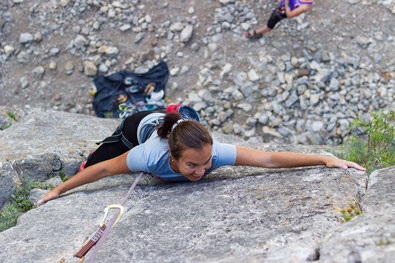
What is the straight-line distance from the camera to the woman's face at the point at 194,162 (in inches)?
128

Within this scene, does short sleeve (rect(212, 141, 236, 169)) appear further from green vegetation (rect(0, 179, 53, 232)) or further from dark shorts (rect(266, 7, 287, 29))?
dark shorts (rect(266, 7, 287, 29))

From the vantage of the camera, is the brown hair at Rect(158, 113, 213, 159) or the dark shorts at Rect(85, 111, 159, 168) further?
the dark shorts at Rect(85, 111, 159, 168)

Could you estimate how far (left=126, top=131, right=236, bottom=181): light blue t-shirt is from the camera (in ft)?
11.8

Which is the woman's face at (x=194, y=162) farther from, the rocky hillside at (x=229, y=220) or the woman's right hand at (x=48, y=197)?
the woman's right hand at (x=48, y=197)

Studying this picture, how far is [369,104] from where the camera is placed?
745cm

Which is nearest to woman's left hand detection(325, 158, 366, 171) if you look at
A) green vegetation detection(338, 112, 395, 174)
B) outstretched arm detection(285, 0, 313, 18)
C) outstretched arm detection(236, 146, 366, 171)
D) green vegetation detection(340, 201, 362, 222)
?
outstretched arm detection(236, 146, 366, 171)

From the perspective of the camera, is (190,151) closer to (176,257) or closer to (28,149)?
(176,257)

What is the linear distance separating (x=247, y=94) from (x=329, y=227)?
16.2ft

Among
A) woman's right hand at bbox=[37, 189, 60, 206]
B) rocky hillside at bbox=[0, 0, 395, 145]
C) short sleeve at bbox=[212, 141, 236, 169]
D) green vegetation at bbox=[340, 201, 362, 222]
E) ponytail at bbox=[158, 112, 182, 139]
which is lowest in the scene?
rocky hillside at bbox=[0, 0, 395, 145]

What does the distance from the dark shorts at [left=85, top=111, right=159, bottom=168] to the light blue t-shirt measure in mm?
465

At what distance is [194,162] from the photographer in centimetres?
333

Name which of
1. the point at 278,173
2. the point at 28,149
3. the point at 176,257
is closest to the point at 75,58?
the point at 28,149

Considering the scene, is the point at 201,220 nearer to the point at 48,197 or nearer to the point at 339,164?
the point at 339,164

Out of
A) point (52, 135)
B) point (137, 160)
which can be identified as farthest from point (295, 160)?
point (52, 135)
